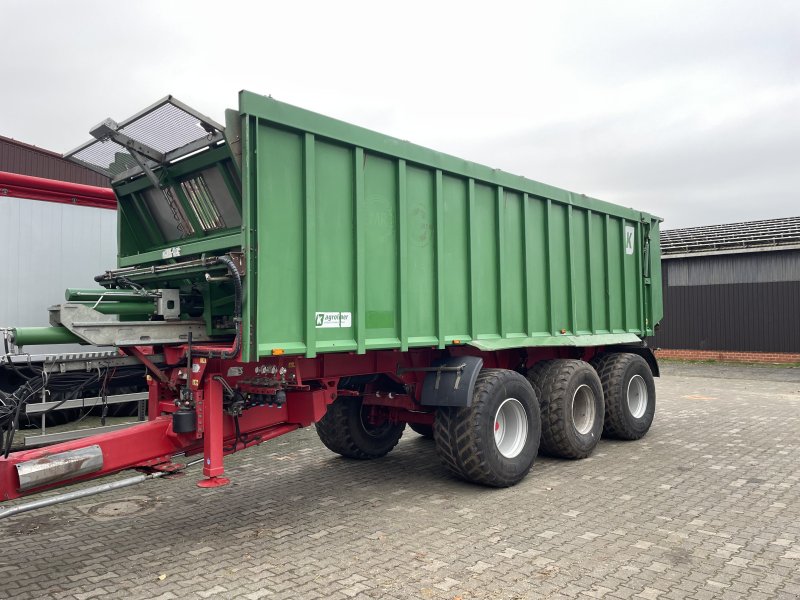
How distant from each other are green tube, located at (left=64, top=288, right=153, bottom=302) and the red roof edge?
2.75m

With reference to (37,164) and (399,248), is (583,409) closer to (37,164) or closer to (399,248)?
(399,248)

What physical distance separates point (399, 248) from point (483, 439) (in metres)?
1.99

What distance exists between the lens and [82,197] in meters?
8.49

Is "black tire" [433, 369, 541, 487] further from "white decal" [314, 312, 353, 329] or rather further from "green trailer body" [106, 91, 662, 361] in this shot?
"white decal" [314, 312, 353, 329]

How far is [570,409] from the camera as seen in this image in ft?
23.6

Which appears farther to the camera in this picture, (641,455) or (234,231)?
(641,455)

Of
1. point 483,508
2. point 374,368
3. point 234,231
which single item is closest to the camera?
point 234,231

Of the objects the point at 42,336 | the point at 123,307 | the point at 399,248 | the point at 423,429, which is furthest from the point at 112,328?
the point at 423,429

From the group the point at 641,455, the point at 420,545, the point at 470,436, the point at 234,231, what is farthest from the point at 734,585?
the point at 234,231

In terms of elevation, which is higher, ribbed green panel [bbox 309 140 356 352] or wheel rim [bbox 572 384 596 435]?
ribbed green panel [bbox 309 140 356 352]

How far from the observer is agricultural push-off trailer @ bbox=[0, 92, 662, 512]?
4.50 metres

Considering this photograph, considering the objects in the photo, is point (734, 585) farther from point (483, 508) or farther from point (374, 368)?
point (374, 368)

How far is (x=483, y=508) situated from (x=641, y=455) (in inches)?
121

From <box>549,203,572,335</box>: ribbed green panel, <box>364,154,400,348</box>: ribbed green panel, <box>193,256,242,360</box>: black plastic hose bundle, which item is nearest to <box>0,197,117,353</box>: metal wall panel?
<box>193,256,242,360</box>: black plastic hose bundle
